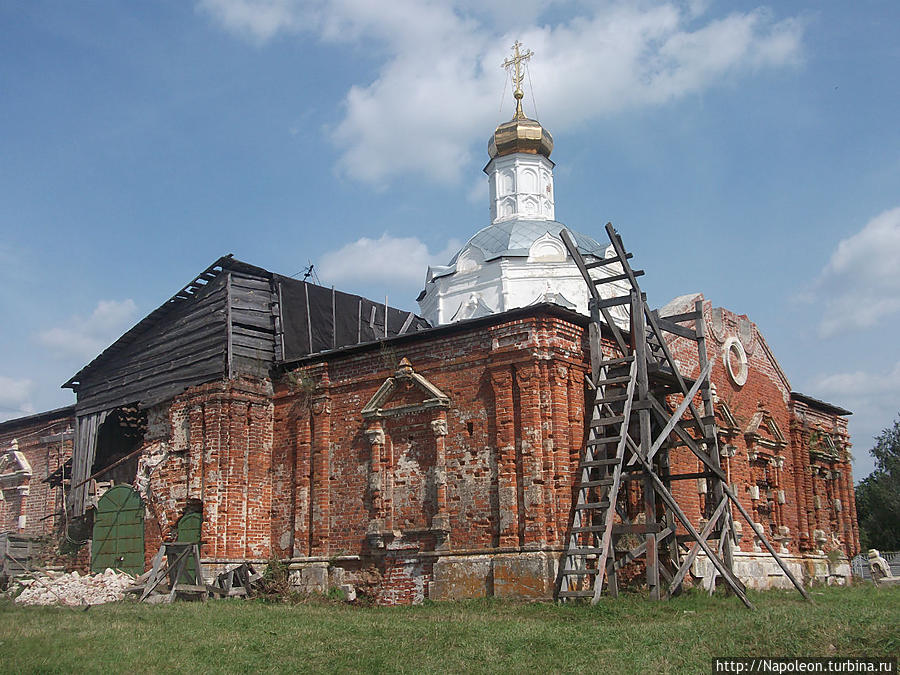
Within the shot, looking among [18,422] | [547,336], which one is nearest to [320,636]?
[547,336]

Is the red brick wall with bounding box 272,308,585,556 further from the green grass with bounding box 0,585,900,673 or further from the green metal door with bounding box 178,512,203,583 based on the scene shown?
the green grass with bounding box 0,585,900,673

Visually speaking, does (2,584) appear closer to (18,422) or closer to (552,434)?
(18,422)

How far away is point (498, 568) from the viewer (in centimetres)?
1277

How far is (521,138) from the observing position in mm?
29859

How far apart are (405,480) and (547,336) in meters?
3.36

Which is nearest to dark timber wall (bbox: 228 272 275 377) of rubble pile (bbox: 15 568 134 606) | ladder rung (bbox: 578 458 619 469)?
rubble pile (bbox: 15 568 134 606)

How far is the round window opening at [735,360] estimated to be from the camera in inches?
695

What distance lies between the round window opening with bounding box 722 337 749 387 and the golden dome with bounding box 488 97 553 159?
13763 mm

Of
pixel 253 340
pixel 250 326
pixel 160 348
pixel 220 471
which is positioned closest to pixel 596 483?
pixel 220 471

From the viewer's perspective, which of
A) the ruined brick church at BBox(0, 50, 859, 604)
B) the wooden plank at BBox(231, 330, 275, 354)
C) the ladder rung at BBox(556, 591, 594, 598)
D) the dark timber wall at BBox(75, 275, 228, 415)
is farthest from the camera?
the dark timber wall at BBox(75, 275, 228, 415)

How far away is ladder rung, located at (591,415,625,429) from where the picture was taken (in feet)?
41.4

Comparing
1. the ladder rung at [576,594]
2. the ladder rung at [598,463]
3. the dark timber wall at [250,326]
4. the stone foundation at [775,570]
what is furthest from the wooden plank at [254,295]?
the stone foundation at [775,570]

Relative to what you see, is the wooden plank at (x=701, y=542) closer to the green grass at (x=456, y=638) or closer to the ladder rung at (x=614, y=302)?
the green grass at (x=456, y=638)

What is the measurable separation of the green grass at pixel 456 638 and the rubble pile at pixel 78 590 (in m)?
2.65
